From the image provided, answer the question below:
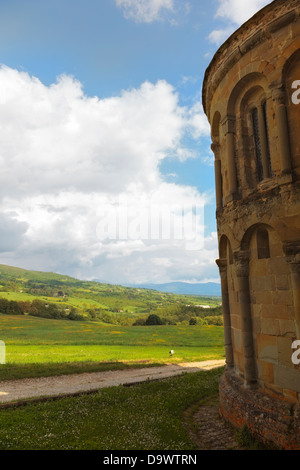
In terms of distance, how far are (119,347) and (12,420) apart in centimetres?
2310

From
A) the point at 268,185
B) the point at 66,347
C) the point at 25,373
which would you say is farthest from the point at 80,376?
the point at 268,185

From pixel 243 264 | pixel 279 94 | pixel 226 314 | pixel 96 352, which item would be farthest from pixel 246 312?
pixel 96 352

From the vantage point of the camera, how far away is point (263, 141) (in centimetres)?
966

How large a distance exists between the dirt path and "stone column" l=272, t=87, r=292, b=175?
44.5ft

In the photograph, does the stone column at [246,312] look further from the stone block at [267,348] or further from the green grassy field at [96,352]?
the green grassy field at [96,352]

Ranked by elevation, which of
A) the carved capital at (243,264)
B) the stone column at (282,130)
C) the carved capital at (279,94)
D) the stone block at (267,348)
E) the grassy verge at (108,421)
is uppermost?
the carved capital at (279,94)

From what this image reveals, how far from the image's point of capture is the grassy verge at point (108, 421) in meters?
8.51

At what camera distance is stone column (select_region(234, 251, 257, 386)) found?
30.3ft

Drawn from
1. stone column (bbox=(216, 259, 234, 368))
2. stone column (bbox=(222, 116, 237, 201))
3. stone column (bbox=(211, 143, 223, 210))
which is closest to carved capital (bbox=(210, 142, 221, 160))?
stone column (bbox=(211, 143, 223, 210))

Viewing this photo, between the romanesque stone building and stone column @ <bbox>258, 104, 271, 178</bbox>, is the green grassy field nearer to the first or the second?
the romanesque stone building

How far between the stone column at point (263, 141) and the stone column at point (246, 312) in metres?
2.66

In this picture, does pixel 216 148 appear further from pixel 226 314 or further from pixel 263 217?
pixel 226 314

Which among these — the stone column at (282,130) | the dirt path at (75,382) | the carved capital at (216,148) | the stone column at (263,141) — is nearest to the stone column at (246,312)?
the stone column at (263,141)

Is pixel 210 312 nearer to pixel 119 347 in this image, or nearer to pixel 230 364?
pixel 119 347
